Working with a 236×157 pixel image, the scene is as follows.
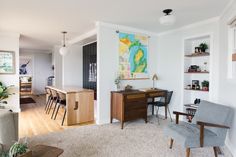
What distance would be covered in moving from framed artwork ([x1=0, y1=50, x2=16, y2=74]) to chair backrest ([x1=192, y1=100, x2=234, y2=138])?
200 inches

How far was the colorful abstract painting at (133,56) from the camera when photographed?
4242 millimetres

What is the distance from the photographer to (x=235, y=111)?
2543mm

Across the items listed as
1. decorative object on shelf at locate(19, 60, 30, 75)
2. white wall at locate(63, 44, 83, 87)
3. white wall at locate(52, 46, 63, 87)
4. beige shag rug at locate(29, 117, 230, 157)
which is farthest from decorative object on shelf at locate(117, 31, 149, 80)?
decorative object on shelf at locate(19, 60, 30, 75)

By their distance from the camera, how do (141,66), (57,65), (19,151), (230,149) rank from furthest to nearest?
(57,65)
(141,66)
(230,149)
(19,151)

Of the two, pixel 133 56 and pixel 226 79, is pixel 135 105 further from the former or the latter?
pixel 226 79

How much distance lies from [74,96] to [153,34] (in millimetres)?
2803

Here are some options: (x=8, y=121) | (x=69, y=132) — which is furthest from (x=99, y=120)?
(x=8, y=121)

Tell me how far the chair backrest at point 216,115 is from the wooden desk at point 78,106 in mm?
2484

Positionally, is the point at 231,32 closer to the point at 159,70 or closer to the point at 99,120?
the point at 159,70

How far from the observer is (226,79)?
2.99m

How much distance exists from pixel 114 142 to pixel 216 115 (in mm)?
1711

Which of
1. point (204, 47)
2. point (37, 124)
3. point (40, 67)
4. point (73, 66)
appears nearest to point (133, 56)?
point (204, 47)

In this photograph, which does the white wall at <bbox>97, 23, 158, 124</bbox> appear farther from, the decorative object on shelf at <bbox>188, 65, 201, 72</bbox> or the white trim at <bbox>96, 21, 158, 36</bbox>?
the decorative object on shelf at <bbox>188, 65, 201, 72</bbox>

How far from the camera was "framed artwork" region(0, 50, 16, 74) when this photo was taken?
16.1 feet
